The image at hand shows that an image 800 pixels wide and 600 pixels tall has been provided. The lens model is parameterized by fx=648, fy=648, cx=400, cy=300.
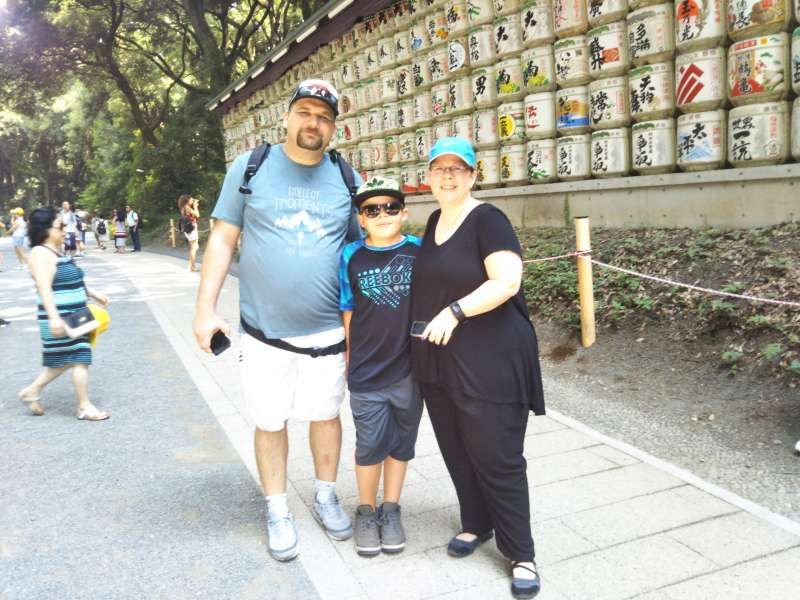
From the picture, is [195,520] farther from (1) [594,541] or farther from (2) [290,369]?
(1) [594,541]

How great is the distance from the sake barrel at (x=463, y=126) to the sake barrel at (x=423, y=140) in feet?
2.40

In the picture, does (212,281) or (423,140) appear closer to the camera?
(212,281)

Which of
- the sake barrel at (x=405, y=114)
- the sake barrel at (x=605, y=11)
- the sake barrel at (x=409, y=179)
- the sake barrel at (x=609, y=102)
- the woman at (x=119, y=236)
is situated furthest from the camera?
the woman at (x=119, y=236)

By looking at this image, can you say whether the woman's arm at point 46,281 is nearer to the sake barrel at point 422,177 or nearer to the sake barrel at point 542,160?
the sake barrel at point 542,160

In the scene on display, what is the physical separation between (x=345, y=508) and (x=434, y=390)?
40.8 inches

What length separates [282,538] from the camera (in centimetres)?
284

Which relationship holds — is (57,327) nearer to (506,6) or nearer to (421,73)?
(506,6)

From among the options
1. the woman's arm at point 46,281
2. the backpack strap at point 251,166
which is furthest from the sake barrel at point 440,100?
the backpack strap at point 251,166

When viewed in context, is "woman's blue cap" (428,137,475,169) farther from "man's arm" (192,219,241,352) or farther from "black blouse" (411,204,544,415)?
"man's arm" (192,219,241,352)

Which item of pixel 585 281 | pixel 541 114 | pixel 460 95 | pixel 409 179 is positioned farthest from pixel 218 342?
pixel 409 179

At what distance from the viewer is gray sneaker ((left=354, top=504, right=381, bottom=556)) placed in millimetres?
2801

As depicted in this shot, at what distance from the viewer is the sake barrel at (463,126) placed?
28.1ft

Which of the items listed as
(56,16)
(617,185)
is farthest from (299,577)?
(56,16)

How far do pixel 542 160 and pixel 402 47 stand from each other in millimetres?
3432
